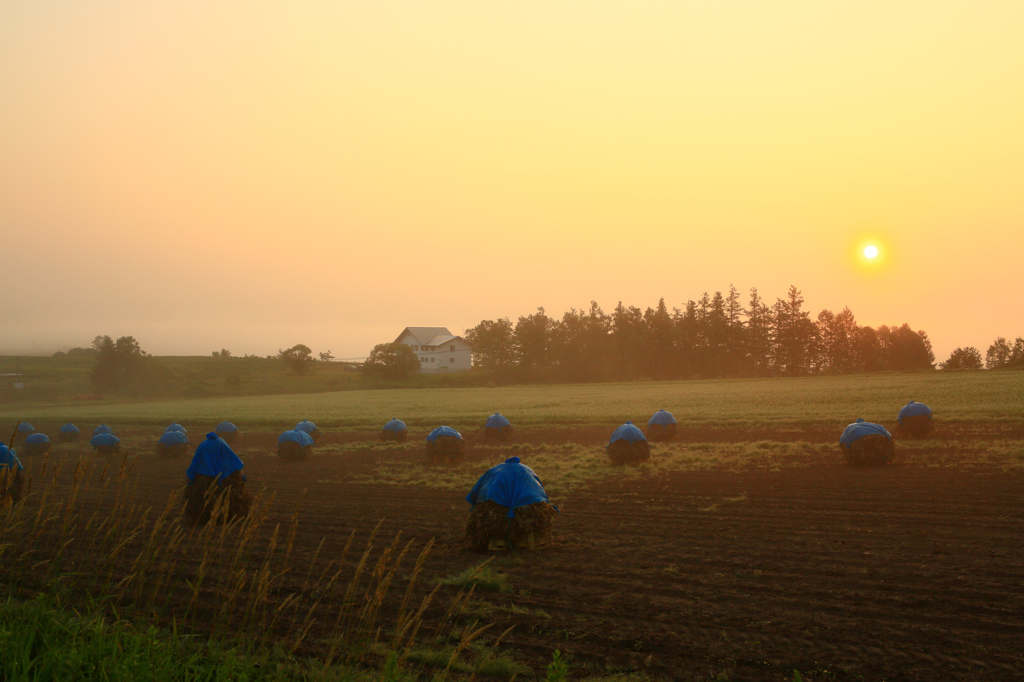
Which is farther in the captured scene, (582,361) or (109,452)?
(582,361)

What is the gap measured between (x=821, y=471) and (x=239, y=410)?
44.4m

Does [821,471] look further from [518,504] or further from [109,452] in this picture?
[109,452]

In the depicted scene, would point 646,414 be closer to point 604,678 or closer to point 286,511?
point 286,511

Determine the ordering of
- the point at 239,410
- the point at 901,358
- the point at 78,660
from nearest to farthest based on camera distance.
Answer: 1. the point at 78,660
2. the point at 239,410
3. the point at 901,358

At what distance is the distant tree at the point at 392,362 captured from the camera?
88.8 m

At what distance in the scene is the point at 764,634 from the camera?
7.11m

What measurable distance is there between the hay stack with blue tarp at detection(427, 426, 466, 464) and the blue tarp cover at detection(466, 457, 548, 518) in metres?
11.2

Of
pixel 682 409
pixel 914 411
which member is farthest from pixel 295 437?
pixel 914 411

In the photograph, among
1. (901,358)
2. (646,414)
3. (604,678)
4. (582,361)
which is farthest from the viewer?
(582,361)

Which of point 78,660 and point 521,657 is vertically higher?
point 78,660

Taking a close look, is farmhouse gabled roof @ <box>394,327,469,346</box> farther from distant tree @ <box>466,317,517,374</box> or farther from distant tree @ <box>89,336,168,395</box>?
distant tree @ <box>89,336,168,395</box>

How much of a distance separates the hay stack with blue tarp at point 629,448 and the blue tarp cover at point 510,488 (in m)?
9.67

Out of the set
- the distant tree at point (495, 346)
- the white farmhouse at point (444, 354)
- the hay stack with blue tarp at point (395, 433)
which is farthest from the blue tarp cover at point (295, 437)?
the white farmhouse at point (444, 354)

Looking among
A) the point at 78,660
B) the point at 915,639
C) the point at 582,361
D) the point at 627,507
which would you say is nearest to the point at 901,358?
the point at 582,361
